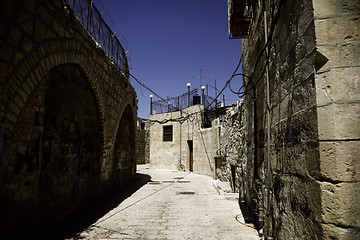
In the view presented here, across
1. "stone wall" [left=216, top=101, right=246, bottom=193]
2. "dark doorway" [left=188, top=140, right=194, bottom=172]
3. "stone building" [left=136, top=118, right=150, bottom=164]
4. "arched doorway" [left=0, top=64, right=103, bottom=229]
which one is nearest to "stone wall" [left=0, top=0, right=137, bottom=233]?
"arched doorway" [left=0, top=64, right=103, bottom=229]

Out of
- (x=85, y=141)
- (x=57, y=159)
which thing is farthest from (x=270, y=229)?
(x=85, y=141)

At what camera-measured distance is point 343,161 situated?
1.48m

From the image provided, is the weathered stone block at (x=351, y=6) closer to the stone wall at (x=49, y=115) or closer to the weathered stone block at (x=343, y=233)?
the weathered stone block at (x=343, y=233)

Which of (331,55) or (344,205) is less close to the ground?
(331,55)

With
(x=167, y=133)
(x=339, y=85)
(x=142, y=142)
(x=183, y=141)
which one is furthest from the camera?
(x=142, y=142)

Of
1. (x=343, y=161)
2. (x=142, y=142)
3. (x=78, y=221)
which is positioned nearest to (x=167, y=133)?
(x=142, y=142)

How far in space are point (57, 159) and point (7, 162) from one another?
1275 mm

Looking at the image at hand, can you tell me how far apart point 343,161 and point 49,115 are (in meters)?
4.33

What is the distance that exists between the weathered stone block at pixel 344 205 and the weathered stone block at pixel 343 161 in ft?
0.17

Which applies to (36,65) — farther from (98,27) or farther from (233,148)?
(233,148)

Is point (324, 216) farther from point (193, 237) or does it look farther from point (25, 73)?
point (25, 73)

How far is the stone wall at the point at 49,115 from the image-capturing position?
2.91 meters

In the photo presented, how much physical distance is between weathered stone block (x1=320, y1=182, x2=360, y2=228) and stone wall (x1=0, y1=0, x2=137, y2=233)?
3.41m

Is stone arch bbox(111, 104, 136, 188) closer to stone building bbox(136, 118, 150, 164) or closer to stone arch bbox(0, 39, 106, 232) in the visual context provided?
stone arch bbox(0, 39, 106, 232)
